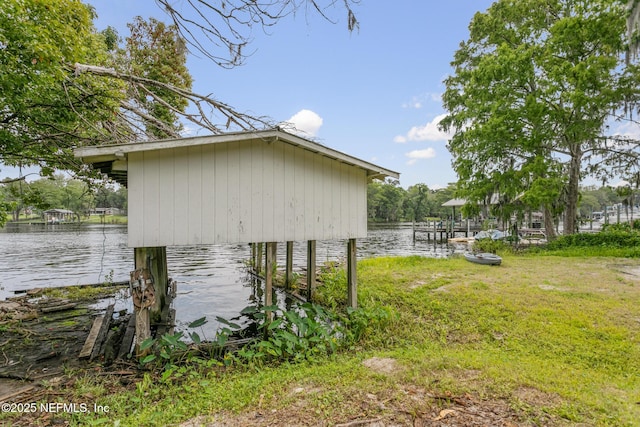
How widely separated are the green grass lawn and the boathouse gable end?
6.00ft

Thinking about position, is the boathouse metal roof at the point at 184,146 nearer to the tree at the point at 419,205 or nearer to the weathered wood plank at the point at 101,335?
the weathered wood plank at the point at 101,335

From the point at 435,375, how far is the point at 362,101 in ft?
42.5

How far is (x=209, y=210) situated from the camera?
459cm

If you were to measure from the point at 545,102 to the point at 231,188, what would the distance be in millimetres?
14958

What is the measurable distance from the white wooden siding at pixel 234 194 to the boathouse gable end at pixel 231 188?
0.04ft

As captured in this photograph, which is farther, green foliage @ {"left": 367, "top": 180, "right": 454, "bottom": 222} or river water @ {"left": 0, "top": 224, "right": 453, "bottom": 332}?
green foliage @ {"left": 367, "top": 180, "right": 454, "bottom": 222}

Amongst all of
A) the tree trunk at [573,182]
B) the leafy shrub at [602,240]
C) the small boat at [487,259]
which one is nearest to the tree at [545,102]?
the tree trunk at [573,182]

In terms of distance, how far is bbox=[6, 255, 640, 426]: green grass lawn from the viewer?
3049mm

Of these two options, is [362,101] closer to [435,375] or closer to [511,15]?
[511,15]

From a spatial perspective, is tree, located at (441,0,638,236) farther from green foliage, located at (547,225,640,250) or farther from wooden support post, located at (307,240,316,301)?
wooden support post, located at (307,240,316,301)

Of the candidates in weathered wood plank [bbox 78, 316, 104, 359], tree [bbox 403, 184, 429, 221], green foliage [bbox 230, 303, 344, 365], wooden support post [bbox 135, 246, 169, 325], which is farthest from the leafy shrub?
tree [bbox 403, 184, 429, 221]

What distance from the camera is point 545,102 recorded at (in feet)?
45.6

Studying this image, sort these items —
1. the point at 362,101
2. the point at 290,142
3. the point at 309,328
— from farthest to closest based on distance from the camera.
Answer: the point at 362,101 → the point at 309,328 → the point at 290,142

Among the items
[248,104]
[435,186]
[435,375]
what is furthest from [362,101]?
[435,186]
